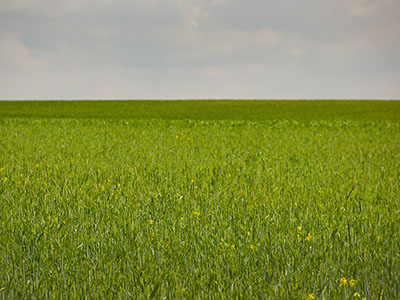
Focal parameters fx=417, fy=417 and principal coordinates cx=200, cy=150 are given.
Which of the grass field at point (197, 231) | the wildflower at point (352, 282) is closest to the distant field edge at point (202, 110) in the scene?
the grass field at point (197, 231)

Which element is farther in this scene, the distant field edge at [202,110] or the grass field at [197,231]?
the distant field edge at [202,110]

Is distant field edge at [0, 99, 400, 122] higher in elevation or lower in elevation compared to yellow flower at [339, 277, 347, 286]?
higher

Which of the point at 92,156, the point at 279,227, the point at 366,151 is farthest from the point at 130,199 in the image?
the point at 366,151

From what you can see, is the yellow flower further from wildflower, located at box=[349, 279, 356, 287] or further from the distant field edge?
the distant field edge

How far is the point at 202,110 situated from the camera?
142 feet

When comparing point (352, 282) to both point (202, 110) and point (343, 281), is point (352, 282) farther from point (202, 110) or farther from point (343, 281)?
point (202, 110)

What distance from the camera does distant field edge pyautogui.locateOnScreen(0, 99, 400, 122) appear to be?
38219 mm

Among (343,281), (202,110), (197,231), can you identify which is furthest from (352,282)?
(202,110)

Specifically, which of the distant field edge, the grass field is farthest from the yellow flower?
the distant field edge

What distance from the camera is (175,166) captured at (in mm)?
8242

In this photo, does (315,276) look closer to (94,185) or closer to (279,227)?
(279,227)

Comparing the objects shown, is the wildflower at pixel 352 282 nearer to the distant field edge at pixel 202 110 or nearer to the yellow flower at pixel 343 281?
the yellow flower at pixel 343 281

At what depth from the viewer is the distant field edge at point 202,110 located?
38.2m

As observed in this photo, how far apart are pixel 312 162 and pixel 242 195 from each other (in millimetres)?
4260
